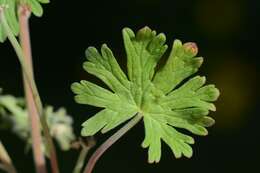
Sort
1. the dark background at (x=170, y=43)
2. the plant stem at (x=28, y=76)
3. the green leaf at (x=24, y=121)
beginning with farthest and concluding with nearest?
the dark background at (x=170, y=43), the green leaf at (x=24, y=121), the plant stem at (x=28, y=76)

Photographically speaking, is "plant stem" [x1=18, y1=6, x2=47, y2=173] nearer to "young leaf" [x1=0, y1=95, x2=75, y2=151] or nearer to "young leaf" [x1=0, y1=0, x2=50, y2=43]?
"young leaf" [x1=0, y1=0, x2=50, y2=43]

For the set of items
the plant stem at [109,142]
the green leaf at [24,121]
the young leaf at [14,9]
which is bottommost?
the plant stem at [109,142]

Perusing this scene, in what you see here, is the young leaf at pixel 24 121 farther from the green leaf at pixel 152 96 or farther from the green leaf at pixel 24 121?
the green leaf at pixel 152 96

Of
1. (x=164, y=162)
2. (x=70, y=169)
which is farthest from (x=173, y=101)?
(x=164, y=162)

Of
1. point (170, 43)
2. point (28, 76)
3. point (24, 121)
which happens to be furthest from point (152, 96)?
point (170, 43)

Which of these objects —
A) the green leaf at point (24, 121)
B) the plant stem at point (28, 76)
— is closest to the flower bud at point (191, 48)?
the plant stem at point (28, 76)

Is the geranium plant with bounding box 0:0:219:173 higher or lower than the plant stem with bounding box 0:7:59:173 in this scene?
lower

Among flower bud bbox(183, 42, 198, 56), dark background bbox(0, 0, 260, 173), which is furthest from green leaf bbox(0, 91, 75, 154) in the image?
dark background bbox(0, 0, 260, 173)
